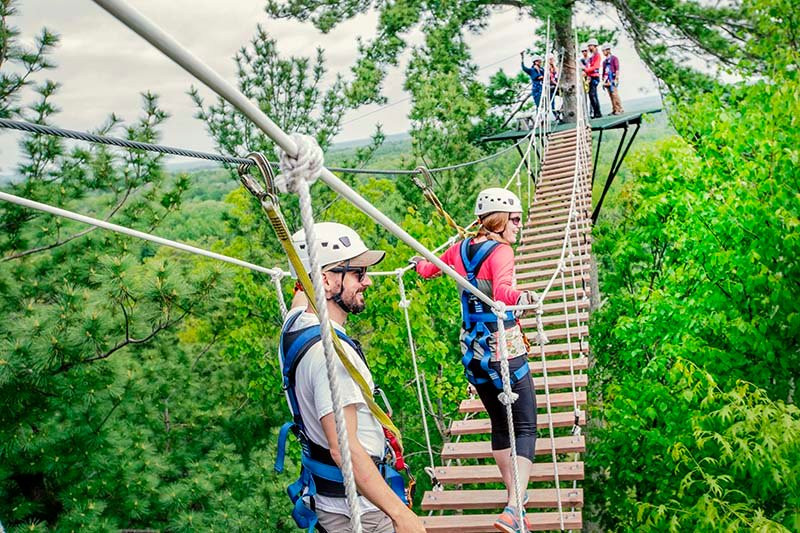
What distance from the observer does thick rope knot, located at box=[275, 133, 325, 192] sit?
1.08 meters

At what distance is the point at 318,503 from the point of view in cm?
169

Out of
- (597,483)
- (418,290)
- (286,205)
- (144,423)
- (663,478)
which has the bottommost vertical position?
(597,483)

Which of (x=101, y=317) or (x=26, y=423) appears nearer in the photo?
(x=101, y=317)

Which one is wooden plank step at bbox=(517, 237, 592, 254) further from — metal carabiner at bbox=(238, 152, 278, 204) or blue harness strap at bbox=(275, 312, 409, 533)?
metal carabiner at bbox=(238, 152, 278, 204)

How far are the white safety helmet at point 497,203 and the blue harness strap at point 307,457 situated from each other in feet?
3.62

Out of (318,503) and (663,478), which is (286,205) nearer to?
(663,478)

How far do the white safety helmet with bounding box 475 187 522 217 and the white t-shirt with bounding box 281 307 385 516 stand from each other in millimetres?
1159

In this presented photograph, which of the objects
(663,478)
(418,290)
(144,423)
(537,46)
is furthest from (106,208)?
(537,46)

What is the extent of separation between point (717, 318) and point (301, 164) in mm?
5427

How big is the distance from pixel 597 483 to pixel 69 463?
552 cm

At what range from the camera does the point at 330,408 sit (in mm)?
1432

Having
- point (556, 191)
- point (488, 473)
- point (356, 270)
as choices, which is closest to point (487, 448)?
point (488, 473)

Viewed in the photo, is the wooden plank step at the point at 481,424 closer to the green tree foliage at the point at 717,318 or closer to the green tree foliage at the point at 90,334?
the green tree foliage at the point at 717,318

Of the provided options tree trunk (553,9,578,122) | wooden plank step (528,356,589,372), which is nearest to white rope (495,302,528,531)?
wooden plank step (528,356,589,372)
